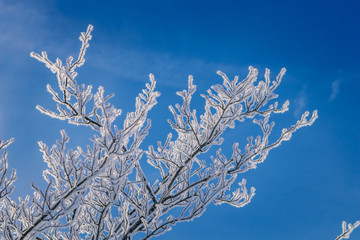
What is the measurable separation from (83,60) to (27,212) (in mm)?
1989

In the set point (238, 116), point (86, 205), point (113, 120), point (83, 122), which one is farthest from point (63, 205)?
point (238, 116)

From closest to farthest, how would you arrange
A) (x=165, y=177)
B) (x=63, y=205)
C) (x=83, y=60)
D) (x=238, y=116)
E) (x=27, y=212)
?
(x=63, y=205)
(x=27, y=212)
(x=83, y=60)
(x=238, y=116)
(x=165, y=177)

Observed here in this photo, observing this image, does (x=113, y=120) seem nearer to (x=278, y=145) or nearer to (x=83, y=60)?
(x=83, y=60)

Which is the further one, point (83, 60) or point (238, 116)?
point (238, 116)

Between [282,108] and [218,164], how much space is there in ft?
4.39

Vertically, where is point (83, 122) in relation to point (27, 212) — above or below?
above

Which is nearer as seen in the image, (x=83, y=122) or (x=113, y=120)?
(x=113, y=120)

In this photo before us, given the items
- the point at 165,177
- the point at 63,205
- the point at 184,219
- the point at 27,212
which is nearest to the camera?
the point at 63,205

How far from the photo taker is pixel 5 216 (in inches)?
150

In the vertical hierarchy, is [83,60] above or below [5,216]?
above

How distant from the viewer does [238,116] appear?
471 cm

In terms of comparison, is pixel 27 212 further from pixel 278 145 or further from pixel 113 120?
pixel 278 145

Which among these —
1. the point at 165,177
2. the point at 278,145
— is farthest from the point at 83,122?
the point at 278,145

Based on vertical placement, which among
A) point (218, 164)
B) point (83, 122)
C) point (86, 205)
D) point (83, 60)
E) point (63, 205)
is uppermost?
point (83, 60)
